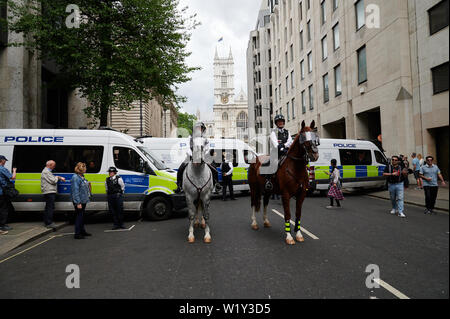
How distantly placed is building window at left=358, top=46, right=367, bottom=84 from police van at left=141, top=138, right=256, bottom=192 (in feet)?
39.0

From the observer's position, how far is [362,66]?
18891 mm

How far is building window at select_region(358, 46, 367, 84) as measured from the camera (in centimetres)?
1856

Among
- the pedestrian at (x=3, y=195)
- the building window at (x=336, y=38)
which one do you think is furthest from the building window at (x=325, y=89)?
the pedestrian at (x=3, y=195)

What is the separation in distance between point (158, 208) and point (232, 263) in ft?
14.9

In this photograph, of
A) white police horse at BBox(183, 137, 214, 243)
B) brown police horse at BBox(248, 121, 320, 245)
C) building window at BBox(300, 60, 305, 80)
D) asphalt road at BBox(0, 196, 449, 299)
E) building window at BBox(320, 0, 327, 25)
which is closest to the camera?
asphalt road at BBox(0, 196, 449, 299)

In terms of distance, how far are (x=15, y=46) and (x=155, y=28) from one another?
7.33 meters

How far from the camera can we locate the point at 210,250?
5.13 meters

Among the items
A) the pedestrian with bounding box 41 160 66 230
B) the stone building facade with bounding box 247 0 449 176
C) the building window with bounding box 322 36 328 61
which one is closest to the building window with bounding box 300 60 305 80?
the stone building facade with bounding box 247 0 449 176

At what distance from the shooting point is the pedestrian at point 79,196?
640 centimetres

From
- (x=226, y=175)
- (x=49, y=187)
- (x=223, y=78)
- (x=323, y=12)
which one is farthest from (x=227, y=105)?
(x=49, y=187)

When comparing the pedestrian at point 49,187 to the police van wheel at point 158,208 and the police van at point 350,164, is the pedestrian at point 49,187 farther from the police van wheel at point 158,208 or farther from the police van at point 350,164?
the police van at point 350,164

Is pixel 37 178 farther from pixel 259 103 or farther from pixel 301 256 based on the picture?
pixel 259 103

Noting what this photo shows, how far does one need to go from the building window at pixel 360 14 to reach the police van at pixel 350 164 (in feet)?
34.2

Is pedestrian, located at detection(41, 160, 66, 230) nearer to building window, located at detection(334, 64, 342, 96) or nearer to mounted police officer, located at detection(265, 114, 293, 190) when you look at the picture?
mounted police officer, located at detection(265, 114, 293, 190)
